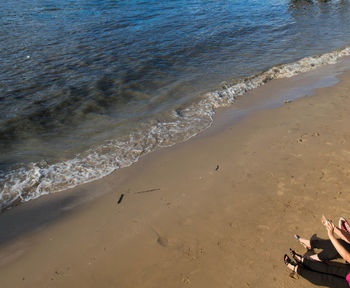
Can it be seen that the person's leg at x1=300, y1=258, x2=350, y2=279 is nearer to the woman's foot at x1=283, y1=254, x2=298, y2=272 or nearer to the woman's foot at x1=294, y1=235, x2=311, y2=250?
the woman's foot at x1=283, y1=254, x2=298, y2=272

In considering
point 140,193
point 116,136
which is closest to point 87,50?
point 116,136

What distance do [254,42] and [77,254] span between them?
11.7 metres

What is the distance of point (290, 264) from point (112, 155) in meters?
3.87

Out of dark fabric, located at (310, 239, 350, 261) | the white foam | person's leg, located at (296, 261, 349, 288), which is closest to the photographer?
person's leg, located at (296, 261, 349, 288)

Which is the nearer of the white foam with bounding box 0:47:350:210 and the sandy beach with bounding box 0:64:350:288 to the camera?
the sandy beach with bounding box 0:64:350:288

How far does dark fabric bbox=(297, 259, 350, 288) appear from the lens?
3201 mm

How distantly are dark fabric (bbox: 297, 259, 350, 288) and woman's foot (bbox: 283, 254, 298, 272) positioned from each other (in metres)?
0.06

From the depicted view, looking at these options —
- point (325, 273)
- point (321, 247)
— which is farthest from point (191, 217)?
point (325, 273)

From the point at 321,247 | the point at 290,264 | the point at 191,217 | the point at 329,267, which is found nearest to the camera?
the point at 329,267

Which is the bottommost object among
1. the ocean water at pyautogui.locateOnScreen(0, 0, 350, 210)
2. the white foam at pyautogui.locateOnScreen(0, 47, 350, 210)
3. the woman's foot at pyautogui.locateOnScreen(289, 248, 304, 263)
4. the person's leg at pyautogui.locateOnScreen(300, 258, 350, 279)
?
the woman's foot at pyautogui.locateOnScreen(289, 248, 304, 263)

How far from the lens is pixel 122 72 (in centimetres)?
1008

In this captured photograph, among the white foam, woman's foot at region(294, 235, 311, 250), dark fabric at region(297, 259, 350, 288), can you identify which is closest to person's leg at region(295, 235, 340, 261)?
woman's foot at region(294, 235, 311, 250)

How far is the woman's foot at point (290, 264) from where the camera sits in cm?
345

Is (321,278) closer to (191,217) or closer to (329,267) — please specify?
(329,267)
